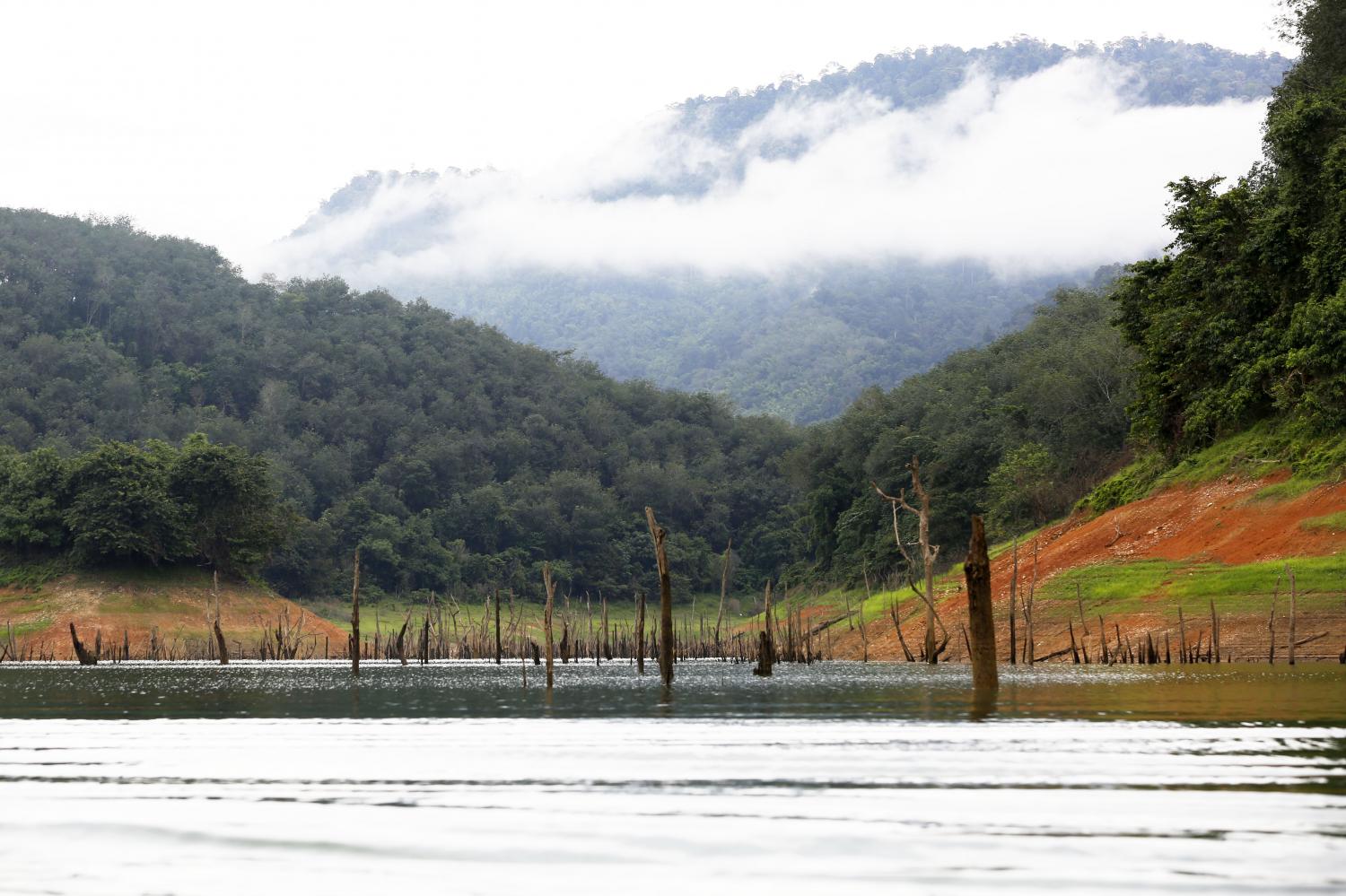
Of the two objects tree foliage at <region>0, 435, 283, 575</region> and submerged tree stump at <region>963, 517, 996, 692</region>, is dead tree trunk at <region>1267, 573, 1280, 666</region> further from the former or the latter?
tree foliage at <region>0, 435, 283, 575</region>

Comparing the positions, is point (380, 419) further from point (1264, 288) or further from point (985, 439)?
point (1264, 288)

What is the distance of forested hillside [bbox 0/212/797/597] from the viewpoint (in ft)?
419

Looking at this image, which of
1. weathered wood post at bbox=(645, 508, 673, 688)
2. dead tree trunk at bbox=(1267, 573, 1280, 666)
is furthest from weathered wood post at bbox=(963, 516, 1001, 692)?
dead tree trunk at bbox=(1267, 573, 1280, 666)

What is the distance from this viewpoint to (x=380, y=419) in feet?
472

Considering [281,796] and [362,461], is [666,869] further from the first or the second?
[362,461]

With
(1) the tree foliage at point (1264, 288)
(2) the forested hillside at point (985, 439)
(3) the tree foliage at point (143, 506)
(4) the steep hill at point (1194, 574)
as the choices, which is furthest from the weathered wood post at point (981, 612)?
(3) the tree foliage at point (143, 506)

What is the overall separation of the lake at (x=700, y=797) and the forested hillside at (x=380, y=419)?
307 feet

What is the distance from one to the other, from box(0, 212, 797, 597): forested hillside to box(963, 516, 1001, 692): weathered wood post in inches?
3573

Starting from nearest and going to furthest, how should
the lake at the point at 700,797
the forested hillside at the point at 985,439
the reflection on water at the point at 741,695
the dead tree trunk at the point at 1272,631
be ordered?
1. the lake at the point at 700,797
2. the reflection on water at the point at 741,695
3. the dead tree trunk at the point at 1272,631
4. the forested hillside at the point at 985,439

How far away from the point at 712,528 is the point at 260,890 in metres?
132

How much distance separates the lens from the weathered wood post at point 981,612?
2891cm

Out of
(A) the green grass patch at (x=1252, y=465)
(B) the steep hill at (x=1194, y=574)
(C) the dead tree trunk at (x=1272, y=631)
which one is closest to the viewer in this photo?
(C) the dead tree trunk at (x=1272, y=631)

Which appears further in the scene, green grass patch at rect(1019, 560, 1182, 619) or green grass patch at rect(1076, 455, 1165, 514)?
green grass patch at rect(1076, 455, 1165, 514)

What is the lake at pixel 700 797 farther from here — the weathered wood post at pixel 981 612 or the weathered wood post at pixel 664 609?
the weathered wood post at pixel 664 609
